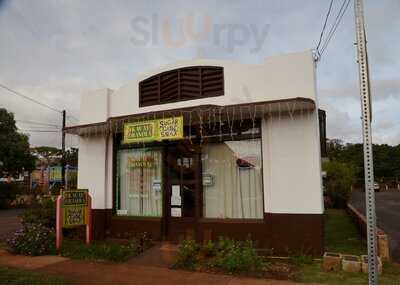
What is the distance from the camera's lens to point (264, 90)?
862cm

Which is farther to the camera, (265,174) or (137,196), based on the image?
(137,196)

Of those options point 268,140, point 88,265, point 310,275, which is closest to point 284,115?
point 268,140

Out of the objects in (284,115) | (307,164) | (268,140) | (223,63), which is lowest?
(307,164)

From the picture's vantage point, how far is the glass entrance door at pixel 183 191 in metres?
9.45

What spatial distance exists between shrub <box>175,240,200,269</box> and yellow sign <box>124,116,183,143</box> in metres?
2.47

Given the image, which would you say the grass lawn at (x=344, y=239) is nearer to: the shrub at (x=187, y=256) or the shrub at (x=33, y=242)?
the shrub at (x=187, y=256)

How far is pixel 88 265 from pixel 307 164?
5.30 meters

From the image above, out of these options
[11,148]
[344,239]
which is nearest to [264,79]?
[344,239]

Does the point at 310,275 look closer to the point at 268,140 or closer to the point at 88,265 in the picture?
the point at 268,140

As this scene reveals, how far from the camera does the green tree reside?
85.2ft

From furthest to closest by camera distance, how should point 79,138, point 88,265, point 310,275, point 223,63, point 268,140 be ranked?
point 79,138, point 223,63, point 268,140, point 88,265, point 310,275

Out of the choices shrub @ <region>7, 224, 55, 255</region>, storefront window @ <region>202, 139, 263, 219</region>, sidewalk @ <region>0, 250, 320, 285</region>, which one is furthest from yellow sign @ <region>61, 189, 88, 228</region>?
storefront window @ <region>202, 139, 263, 219</region>

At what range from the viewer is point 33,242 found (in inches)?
359

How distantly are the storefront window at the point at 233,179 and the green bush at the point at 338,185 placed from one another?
48.1ft
